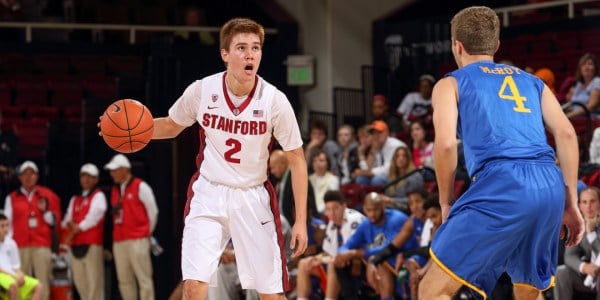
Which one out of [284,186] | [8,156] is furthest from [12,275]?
[284,186]

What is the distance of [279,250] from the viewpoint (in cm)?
616

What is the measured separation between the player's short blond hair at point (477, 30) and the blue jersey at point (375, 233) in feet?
18.9

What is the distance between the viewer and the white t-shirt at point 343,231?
436 inches

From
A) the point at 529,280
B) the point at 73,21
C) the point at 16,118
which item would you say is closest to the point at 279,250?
the point at 529,280

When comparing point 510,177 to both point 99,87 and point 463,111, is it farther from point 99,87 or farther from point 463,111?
point 99,87

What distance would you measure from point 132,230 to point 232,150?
7283 millimetres

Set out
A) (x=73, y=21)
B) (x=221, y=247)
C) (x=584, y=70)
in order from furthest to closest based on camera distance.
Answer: (x=73, y=21) → (x=584, y=70) → (x=221, y=247)

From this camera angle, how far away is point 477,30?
498 centimetres

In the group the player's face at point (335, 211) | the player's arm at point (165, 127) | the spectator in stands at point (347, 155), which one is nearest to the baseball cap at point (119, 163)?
the spectator in stands at point (347, 155)

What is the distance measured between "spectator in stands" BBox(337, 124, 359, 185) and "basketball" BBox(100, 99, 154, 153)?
719cm

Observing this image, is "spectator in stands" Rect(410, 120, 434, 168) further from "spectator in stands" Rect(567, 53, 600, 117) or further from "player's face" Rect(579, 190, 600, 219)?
"player's face" Rect(579, 190, 600, 219)

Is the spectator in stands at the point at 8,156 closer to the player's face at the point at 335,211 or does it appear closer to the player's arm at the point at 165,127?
the player's face at the point at 335,211

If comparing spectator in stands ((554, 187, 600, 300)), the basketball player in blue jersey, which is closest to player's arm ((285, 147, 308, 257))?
the basketball player in blue jersey

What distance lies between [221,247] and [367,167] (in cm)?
716
